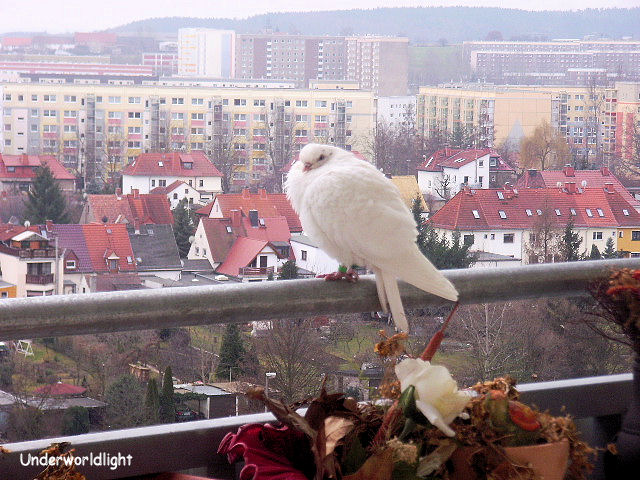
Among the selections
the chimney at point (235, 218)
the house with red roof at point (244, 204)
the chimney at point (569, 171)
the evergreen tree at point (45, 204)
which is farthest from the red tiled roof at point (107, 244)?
the chimney at point (569, 171)

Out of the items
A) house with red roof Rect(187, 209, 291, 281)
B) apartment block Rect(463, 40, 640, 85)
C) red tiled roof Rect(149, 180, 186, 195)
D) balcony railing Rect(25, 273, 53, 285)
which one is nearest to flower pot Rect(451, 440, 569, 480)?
balcony railing Rect(25, 273, 53, 285)

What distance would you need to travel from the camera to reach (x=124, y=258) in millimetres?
8289

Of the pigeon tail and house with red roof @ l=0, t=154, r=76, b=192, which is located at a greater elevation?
the pigeon tail

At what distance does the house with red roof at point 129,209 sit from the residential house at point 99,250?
24 cm

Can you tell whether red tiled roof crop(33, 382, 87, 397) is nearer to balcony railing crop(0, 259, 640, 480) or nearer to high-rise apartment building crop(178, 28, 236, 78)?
balcony railing crop(0, 259, 640, 480)

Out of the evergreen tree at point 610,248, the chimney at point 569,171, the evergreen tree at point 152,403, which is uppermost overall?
the chimney at point 569,171

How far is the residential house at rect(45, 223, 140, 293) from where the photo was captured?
282 inches

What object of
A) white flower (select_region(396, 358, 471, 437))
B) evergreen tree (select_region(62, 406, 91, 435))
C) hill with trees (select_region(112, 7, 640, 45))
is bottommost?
evergreen tree (select_region(62, 406, 91, 435))

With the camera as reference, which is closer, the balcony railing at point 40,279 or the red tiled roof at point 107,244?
the balcony railing at point 40,279

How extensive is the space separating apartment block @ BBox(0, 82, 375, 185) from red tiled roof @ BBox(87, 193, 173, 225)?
146 cm

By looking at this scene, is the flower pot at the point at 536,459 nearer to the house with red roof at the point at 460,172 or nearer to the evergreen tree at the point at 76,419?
the evergreen tree at the point at 76,419

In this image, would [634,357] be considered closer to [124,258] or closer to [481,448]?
[481,448]

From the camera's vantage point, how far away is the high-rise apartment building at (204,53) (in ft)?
Answer: 50.0

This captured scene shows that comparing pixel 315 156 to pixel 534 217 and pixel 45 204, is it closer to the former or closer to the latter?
pixel 534 217
